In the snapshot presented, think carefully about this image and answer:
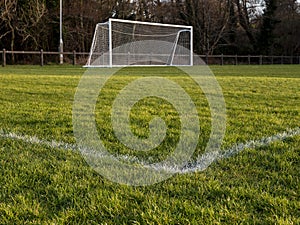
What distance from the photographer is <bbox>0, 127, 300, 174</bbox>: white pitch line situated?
198 centimetres

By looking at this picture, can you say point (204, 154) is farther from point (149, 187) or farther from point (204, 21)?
point (204, 21)

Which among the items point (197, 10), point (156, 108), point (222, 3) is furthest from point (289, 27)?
point (156, 108)

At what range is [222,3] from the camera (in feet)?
94.3

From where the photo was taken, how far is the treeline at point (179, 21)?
72.3ft

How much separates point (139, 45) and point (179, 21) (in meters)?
9.43

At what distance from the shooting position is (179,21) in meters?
26.9

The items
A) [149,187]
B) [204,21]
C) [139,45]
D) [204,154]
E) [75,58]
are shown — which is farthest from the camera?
[204,21]

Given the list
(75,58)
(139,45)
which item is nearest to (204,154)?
(139,45)

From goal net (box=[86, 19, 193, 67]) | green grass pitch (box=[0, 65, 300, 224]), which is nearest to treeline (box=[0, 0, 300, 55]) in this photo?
goal net (box=[86, 19, 193, 67])

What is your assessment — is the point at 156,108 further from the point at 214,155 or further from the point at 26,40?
the point at 26,40

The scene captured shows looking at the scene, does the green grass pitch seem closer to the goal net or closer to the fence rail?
the goal net

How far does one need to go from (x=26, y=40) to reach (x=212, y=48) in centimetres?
1371

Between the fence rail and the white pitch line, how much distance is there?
15959 millimetres

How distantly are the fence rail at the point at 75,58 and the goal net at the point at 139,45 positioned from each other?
2.60 meters
